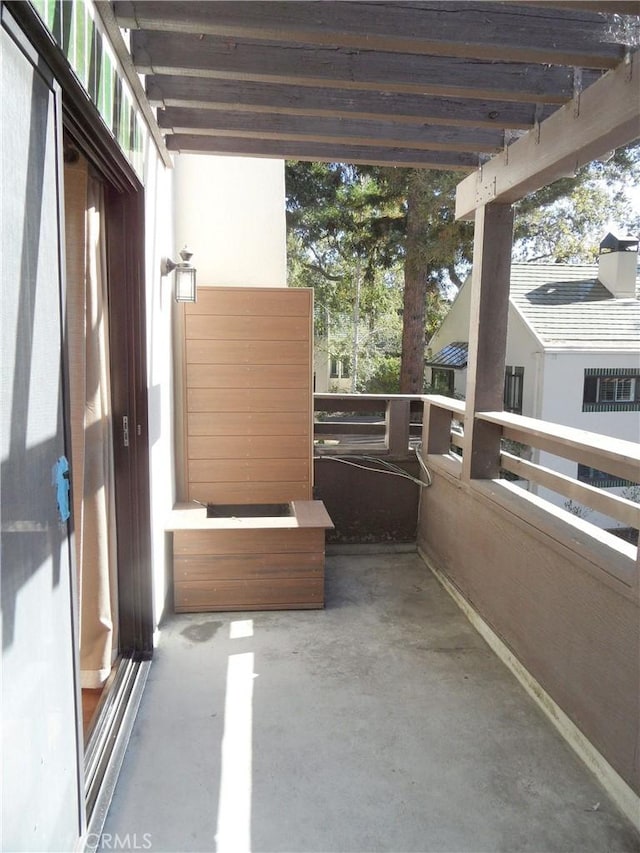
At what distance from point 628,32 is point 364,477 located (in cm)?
306

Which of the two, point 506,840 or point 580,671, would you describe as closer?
point 506,840

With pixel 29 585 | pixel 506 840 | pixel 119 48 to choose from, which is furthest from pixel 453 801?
pixel 119 48

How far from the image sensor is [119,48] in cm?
205

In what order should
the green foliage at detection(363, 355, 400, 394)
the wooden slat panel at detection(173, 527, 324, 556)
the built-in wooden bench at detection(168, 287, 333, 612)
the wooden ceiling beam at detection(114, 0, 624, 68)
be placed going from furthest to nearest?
the green foliage at detection(363, 355, 400, 394)
the built-in wooden bench at detection(168, 287, 333, 612)
the wooden slat panel at detection(173, 527, 324, 556)
the wooden ceiling beam at detection(114, 0, 624, 68)

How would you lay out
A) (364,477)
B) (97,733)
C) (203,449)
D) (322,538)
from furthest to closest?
(364,477) → (203,449) → (322,538) → (97,733)

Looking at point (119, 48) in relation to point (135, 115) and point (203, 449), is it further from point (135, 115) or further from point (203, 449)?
point (203, 449)

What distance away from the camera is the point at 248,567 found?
3.38 metres

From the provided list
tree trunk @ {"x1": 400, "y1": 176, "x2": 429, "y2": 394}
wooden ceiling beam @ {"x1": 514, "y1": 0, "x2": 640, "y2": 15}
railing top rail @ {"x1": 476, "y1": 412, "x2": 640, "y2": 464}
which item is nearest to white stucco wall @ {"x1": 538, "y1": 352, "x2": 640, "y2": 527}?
tree trunk @ {"x1": 400, "y1": 176, "x2": 429, "y2": 394}

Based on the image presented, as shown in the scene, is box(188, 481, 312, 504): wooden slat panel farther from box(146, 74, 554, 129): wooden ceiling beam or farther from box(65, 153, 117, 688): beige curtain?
box(146, 74, 554, 129): wooden ceiling beam

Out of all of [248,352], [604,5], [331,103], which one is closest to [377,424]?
[248,352]

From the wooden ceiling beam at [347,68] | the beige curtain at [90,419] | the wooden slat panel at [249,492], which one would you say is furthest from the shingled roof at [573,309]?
the beige curtain at [90,419]

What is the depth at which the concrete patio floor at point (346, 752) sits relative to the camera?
1.80 m

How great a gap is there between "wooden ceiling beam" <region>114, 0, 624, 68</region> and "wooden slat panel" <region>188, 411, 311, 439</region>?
7.13 feet

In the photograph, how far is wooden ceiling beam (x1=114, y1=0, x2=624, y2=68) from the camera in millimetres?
1896
